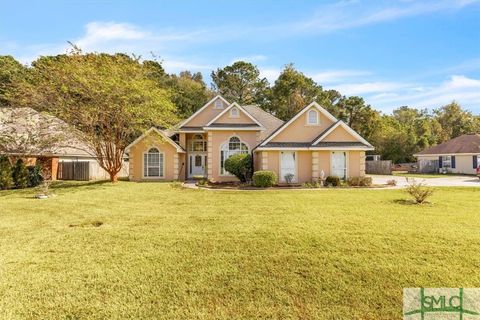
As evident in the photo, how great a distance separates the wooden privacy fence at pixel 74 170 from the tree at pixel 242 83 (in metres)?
30.5

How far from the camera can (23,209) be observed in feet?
39.5

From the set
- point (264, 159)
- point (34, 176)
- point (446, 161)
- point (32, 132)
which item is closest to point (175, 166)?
point (264, 159)

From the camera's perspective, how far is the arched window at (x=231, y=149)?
25078 millimetres

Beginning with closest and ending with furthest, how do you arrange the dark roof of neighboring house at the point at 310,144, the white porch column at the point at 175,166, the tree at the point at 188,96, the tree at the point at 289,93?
the dark roof of neighboring house at the point at 310,144 < the white porch column at the point at 175,166 < the tree at the point at 289,93 < the tree at the point at 188,96

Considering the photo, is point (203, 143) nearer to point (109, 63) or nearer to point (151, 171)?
point (151, 171)

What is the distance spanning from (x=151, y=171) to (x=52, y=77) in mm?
10363

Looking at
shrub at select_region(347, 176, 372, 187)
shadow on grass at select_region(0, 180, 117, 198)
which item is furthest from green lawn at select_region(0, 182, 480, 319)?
shrub at select_region(347, 176, 372, 187)

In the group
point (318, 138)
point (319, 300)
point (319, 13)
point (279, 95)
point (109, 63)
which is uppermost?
point (279, 95)

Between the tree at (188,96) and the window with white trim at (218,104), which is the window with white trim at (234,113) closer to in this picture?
the window with white trim at (218,104)

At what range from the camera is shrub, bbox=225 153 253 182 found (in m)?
22.4

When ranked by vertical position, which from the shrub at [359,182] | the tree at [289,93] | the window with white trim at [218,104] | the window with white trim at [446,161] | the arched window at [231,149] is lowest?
the shrub at [359,182]

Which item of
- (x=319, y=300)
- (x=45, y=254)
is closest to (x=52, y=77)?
(x=45, y=254)

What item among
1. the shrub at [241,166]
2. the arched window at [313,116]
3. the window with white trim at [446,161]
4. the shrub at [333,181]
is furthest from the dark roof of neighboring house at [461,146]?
the shrub at [241,166]

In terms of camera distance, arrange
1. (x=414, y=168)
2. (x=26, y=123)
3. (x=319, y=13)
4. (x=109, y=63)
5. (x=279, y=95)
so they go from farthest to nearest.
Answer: (x=279, y=95) → (x=414, y=168) → (x=26, y=123) → (x=109, y=63) → (x=319, y=13)
